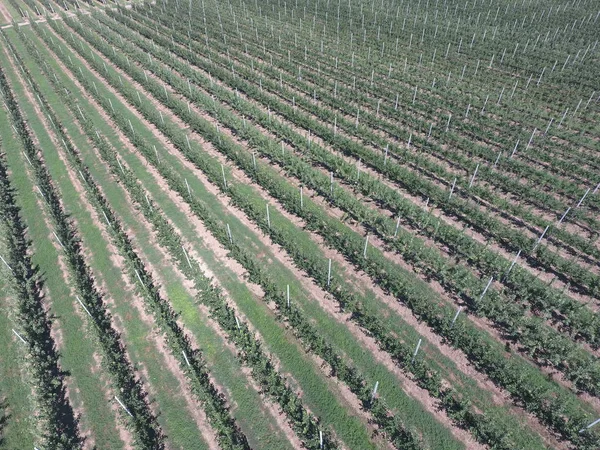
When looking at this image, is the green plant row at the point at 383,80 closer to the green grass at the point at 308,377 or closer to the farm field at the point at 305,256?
the farm field at the point at 305,256

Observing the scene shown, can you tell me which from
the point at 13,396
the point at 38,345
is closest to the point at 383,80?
the point at 38,345

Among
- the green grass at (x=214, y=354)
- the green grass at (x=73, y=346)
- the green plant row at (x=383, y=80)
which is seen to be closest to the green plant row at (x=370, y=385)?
the green grass at (x=214, y=354)

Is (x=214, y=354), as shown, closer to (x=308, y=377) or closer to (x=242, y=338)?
(x=242, y=338)

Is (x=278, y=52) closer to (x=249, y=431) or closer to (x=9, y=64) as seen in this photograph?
(x=9, y=64)

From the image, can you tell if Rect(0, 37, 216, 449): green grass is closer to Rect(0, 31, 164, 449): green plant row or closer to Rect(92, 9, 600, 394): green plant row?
Rect(0, 31, 164, 449): green plant row

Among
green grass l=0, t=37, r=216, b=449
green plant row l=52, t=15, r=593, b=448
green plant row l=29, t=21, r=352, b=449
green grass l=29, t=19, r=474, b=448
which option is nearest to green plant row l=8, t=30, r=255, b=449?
green plant row l=29, t=21, r=352, b=449
